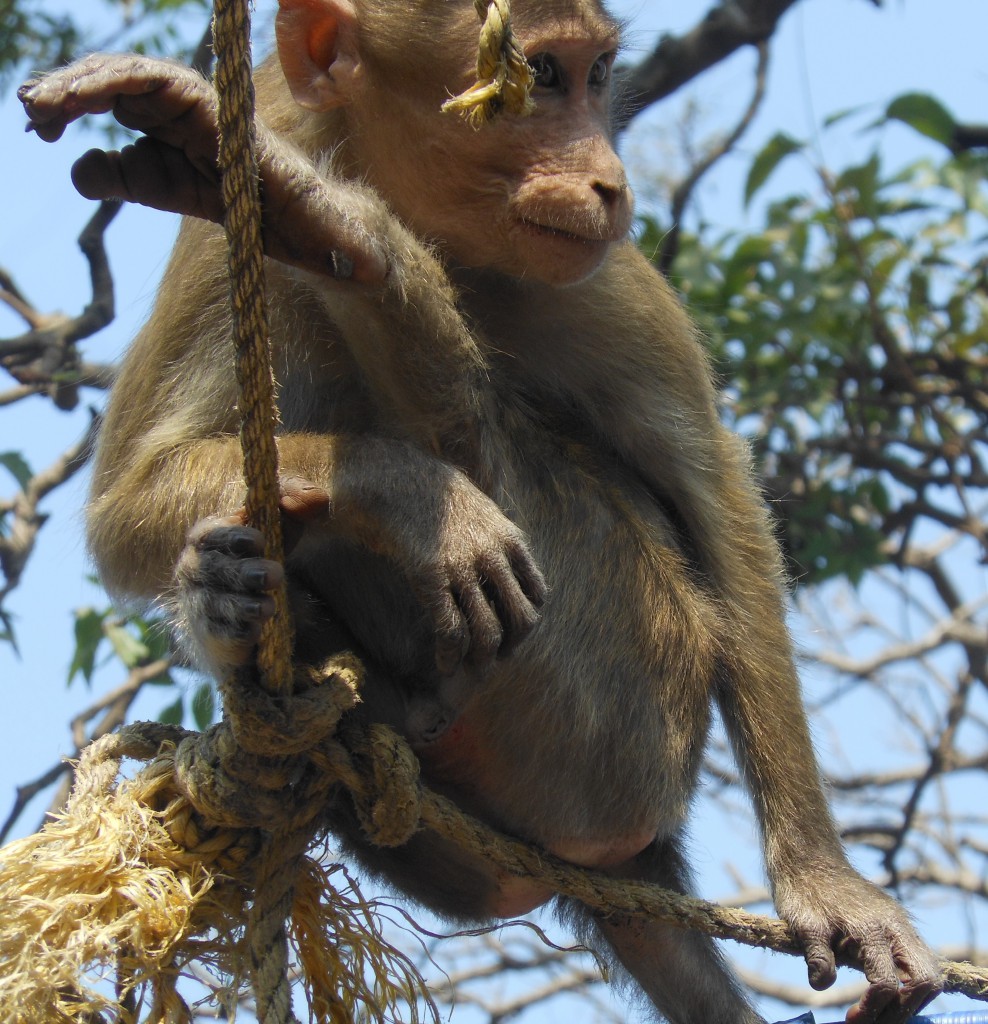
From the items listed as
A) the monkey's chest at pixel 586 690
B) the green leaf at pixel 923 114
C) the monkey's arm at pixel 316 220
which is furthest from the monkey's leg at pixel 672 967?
the green leaf at pixel 923 114

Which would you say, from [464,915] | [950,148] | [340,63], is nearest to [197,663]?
[464,915]

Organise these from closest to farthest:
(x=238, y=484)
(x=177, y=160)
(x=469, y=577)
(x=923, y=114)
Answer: (x=177, y=160) → (x=469, y=577) → (x=238, y=484) → (x=923, y=114)

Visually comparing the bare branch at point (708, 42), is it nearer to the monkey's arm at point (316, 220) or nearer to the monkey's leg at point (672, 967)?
the monkey's arm at point (316, 220)

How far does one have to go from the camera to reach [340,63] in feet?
11.3

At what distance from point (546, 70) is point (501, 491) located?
3.43ft

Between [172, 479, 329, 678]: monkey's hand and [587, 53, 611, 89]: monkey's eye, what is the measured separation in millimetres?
1424

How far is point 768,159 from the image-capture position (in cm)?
626

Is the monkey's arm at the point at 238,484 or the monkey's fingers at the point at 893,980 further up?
the monkey's arm at the point at 238,484

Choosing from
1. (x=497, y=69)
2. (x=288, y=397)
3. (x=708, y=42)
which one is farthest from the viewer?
(x=708, y=42)

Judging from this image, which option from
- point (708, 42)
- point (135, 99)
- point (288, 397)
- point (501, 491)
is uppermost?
point (135, 99)

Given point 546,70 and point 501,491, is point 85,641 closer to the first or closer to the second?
point 501,491

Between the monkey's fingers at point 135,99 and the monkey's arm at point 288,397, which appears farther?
the monkey's arm at point 288,397

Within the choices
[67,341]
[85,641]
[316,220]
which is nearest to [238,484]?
[316,220]

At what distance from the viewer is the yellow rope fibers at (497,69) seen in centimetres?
226
